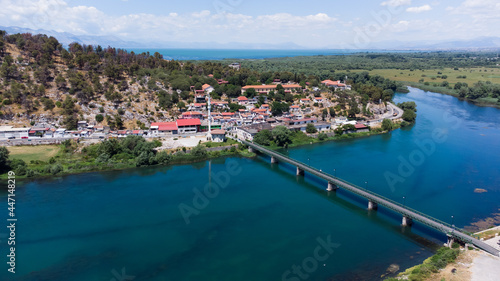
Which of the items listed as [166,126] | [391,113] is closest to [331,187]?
[166,126]

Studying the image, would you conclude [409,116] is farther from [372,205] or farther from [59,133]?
[59,133]

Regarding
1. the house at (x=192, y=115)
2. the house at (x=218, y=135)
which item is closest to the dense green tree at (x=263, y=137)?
the house at (x=218, y=135)

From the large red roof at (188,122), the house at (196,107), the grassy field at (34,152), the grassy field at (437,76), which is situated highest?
the grassy field at (437,76)

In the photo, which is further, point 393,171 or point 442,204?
point 393,171

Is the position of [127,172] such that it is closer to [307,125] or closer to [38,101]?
[38,101]

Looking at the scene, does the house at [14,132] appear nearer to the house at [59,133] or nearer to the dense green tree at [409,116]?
the house at [59,133]

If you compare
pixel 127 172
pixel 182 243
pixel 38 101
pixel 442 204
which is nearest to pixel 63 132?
pixel 38 101
